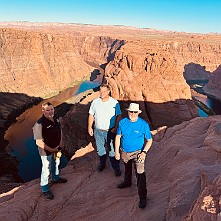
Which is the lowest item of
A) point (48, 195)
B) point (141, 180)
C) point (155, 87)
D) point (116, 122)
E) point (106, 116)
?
point (155, 87)

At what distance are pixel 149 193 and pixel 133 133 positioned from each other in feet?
5.73

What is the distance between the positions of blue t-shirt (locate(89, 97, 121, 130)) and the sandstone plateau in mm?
1637

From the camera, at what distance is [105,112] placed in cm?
680

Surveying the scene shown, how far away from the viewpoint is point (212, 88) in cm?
7106

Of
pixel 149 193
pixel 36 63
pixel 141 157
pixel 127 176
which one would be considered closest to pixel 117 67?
pixel 127 176

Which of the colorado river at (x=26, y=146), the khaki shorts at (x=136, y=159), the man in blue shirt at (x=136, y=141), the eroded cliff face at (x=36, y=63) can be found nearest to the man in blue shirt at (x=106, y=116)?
the man in blue shirt at (x=136, y=141)

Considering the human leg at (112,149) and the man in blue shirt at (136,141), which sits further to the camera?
the human leg at (112,149)

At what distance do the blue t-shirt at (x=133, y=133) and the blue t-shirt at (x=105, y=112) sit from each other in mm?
1436

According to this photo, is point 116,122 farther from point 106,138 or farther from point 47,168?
point 47,168

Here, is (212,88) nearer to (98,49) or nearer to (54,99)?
(54,99)

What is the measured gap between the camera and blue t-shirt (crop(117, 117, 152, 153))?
5230mm

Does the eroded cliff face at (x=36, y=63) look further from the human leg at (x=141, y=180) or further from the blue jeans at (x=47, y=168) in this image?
the human leg at (x=141, y=180)

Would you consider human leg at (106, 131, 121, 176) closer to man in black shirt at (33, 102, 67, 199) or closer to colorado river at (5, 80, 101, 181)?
man in black shirt at (33, 102, 67, 199)

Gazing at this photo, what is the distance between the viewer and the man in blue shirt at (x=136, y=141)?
5.22 metres
